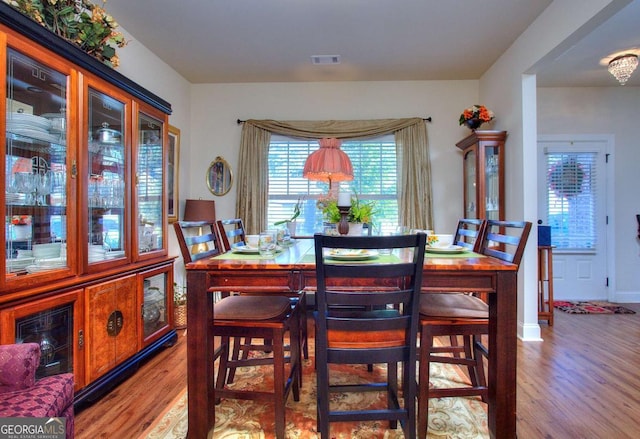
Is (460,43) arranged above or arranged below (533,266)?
above

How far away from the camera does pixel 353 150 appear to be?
4035 millimetres

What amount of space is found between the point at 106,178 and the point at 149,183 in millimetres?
427

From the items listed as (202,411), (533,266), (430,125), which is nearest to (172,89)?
(430,125)

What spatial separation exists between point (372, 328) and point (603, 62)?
4051 millimetres

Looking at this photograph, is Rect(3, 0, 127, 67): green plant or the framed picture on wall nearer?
Rect(3, 0, 127, 67): green plant

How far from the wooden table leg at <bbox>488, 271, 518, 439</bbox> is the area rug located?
293cm

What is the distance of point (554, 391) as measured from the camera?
2.00 meters

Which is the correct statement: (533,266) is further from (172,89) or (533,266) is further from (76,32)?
(172,89)

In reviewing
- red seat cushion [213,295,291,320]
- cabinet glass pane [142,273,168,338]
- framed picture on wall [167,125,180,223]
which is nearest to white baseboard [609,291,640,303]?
red seat cushion [213,295,291,320]

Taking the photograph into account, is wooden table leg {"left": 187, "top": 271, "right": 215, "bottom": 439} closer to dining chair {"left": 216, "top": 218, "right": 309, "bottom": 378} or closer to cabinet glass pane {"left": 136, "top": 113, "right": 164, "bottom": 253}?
dining chair {"left": 216, "top": 218, "right": 309, "bottom": 378}

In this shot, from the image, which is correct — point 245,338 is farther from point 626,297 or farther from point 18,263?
point 626,297

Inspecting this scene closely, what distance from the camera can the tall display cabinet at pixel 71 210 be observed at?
152cm

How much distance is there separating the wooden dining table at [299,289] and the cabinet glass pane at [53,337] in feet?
2.59

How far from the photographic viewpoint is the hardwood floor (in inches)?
65.1
